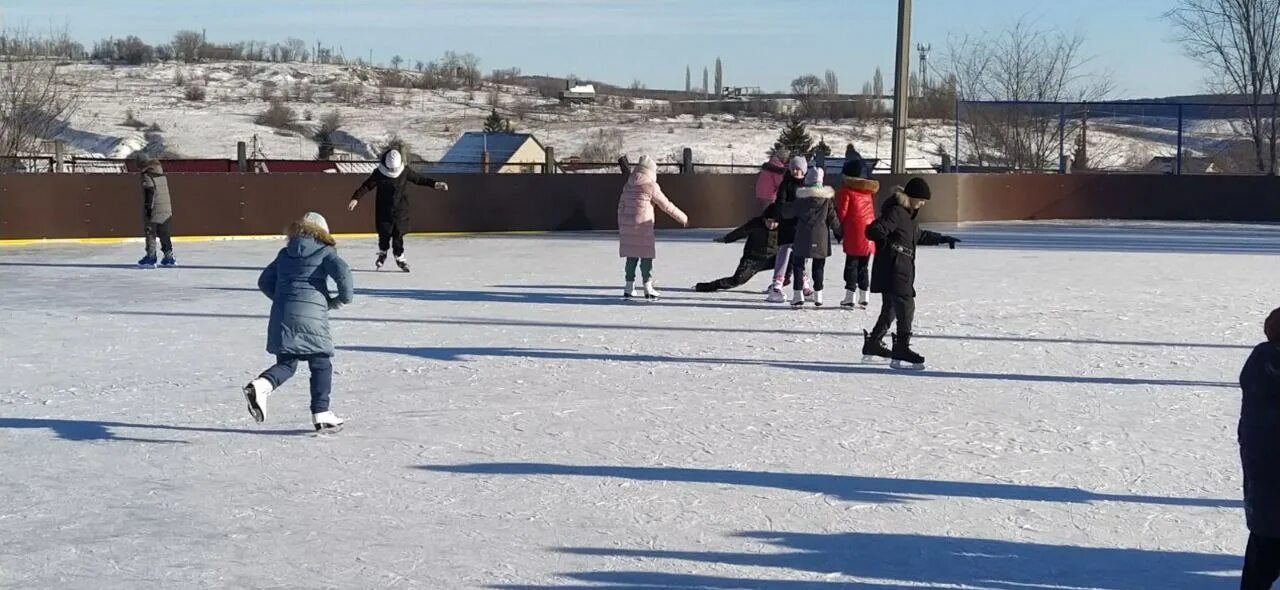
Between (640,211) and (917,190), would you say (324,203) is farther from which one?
(917,190)

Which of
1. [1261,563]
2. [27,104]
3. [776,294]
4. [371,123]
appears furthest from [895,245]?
[371,123]

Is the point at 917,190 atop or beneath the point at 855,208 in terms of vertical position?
atop

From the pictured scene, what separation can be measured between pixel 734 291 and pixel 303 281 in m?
7.57

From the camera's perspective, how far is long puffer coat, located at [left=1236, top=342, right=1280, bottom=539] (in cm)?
398

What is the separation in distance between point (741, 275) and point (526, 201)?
10291 millimetres

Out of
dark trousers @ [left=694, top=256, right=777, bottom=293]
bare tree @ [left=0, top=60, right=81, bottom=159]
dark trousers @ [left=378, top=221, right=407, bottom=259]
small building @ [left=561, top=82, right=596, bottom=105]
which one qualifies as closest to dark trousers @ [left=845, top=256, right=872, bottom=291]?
dark trousers @ [left=694, top=256, right=777, bottom=293]

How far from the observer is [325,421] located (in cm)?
682

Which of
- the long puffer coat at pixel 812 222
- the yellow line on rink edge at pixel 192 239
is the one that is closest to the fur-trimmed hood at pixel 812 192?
the long puffer coat at pixel 812 222

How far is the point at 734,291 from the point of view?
542 inches

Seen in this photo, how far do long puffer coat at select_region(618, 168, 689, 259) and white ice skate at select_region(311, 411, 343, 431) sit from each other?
213 inches

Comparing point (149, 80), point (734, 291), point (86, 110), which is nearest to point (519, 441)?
point (734, 291)

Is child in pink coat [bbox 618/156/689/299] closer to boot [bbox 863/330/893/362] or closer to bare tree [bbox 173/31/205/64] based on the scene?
boot [bbox 863/330/893/362]

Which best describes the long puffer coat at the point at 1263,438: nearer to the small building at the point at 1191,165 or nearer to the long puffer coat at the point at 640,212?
the long puffer coat at the point at 640,212

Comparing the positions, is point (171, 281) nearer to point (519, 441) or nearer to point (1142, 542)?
point (519, 441)
